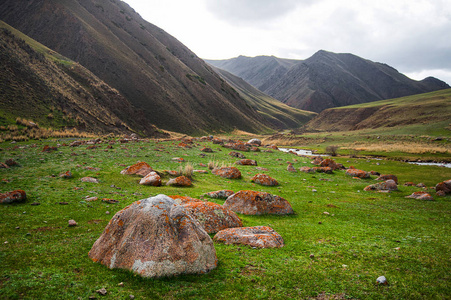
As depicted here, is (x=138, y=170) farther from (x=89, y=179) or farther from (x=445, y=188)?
(x=445, y=188)

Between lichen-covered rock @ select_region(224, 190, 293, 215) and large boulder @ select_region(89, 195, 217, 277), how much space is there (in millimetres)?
6280

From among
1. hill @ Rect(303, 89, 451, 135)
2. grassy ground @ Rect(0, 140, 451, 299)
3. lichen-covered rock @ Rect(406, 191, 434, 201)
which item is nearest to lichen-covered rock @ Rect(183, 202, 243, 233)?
grassy ground @ Rect(0, 140, 451, 299)

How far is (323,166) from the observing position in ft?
110

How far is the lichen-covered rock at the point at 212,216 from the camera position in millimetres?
9977

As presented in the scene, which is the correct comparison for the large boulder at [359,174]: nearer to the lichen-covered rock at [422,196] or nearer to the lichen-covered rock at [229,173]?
the lichen-covered rock at [422,196]

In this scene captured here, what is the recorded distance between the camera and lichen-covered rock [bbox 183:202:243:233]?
9977 mm

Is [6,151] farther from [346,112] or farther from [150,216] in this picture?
[346,112]

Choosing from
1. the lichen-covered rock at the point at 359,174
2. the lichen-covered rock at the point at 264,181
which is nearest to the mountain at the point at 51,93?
the lichen-covered rock at the point at 264,181

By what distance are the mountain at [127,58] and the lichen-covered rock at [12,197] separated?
71875mm

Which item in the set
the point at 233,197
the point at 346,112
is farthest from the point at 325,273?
the point at 346,112

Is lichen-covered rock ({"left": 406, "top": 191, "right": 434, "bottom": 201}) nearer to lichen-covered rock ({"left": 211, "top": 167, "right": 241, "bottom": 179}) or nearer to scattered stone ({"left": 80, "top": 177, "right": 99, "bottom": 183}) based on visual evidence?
lichen-covered rock ({"left": 211, "top": 167, "right": 241, "bottom": 179})

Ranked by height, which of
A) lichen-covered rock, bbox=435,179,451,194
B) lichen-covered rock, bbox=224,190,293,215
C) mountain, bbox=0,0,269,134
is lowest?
lichen-covered rock, bbox=224,190,293,215

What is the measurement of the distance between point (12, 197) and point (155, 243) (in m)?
8.92

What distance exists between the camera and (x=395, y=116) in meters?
108
